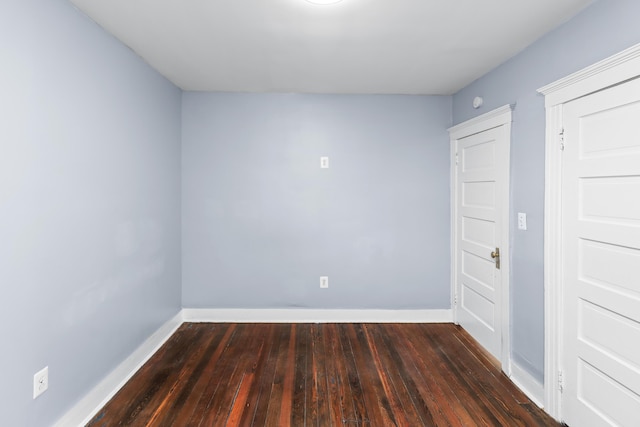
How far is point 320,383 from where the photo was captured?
2457 mm

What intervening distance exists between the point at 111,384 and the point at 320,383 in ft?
4.72

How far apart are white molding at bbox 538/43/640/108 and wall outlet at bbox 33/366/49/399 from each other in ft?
10.6

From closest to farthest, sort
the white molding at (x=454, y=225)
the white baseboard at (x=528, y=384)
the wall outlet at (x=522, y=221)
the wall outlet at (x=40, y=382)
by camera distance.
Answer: the wall outlet at (x=40, y=382)
the white baseboard at (x=528, y=384)
the wall outlet at (x=522, y=221)
the white molding at (x=454, y=225)

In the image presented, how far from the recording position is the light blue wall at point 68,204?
156cm

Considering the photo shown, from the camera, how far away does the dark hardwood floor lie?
2.09m

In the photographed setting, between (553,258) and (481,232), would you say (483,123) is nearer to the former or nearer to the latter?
(481,232)

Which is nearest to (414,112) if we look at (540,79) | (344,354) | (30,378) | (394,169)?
(394,169)

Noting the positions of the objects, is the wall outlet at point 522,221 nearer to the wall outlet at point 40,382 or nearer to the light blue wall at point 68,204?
the light blue wall at point 68,204

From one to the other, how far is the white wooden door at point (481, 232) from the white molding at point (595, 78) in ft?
1.75

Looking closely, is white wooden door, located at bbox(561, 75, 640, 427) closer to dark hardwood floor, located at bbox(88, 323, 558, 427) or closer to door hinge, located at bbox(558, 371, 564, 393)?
door hinge, located at bbox(558, 371, 564, 393)

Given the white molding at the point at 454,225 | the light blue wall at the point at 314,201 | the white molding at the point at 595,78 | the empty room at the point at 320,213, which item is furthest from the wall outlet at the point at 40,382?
the white molding at the point at 454,225

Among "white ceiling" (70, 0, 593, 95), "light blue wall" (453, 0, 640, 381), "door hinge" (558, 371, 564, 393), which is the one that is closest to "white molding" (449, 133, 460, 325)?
"white ceiling" (70, 0, 593, 95)

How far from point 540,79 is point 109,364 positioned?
3484 millimetres

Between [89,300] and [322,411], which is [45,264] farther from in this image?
[322,411]
